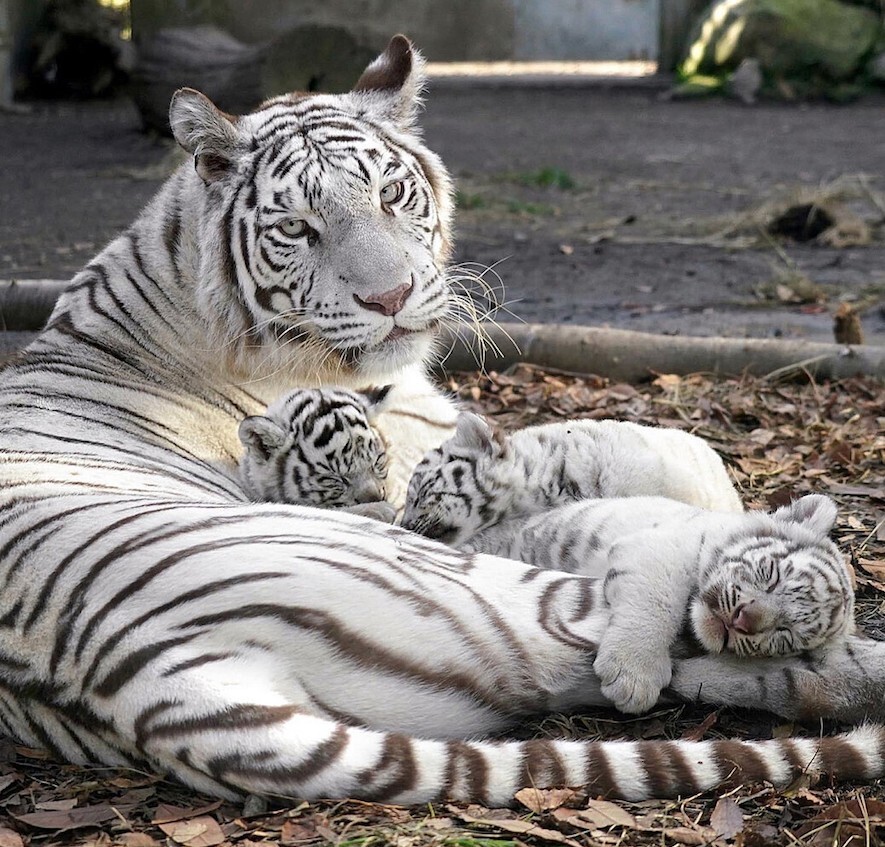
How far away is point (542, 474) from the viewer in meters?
3.04

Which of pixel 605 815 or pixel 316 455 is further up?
pixel 316 455

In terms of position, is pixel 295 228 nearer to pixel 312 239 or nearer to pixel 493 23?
pixel 312 239

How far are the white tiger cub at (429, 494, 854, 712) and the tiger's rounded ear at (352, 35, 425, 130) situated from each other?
1257 millimetres

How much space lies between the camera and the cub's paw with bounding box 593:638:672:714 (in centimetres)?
226

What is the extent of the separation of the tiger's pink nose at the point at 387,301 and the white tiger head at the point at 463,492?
1.00 feet

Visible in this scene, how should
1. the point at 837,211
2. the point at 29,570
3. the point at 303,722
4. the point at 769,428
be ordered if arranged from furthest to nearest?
the point at 837,211 → the point at 769,428 → the point at 29,570 → the point at 303,722

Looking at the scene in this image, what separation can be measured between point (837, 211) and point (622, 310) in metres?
2.21

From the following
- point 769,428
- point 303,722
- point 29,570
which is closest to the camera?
point 303,722

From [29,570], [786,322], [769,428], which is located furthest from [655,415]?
[29,570]

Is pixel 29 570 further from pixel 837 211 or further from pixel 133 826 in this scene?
pixel 837 211

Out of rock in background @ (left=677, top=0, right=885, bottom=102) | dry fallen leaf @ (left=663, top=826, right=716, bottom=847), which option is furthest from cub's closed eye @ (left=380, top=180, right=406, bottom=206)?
rock in background @ (left=677, top=0, right=885, bottom=102)

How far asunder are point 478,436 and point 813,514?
811 mm

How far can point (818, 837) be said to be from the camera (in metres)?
1.97

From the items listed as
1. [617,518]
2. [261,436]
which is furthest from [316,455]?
[617,518]
